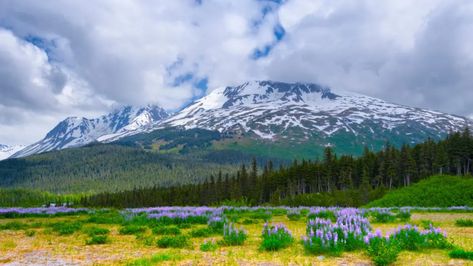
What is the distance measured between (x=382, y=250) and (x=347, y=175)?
111 meters

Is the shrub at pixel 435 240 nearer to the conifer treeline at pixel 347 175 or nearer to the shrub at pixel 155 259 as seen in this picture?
the shrub at pixel 155 259

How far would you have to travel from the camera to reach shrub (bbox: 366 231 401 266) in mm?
8336

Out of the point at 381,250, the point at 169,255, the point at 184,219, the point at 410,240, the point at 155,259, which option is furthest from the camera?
the point at 184,219

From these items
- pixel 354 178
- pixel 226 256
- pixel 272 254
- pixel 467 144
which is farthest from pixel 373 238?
pixel 354 178

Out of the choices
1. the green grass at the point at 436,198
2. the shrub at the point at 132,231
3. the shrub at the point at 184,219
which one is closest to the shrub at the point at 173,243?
the shrub at the point at 132,231

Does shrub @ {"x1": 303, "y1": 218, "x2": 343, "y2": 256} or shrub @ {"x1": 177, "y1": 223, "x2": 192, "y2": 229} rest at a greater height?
shrub @ {"x1": 303, "y1": 218, "x2": 343, "y2": 256}

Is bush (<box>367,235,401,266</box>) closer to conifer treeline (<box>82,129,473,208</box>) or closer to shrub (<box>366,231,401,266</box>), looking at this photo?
shrub (<box>366,231,401,266</box>)

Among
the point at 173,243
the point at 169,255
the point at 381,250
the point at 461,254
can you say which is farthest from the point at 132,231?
the point at 461,254

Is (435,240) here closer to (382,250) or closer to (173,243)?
(382,250)

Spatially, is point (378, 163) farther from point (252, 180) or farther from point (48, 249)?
point (48, 249)

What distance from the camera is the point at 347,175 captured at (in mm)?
114750

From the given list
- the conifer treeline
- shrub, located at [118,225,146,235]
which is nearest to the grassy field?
shrub, located at [118,225,146,235]

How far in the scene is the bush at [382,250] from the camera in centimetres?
834

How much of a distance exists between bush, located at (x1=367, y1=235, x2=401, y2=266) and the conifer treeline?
226ft
